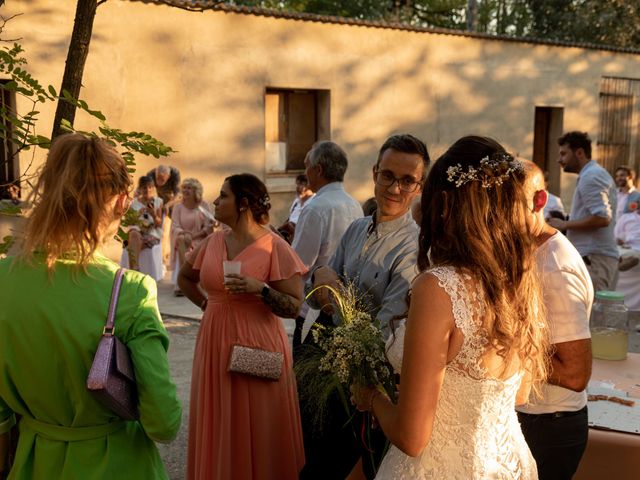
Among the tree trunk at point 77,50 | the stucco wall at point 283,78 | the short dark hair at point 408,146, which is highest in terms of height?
the stucco wall at point 283,78

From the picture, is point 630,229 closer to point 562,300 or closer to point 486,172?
point 562,300

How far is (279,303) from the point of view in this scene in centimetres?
391

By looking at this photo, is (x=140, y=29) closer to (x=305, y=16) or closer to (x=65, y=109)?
(x=305, y=16)

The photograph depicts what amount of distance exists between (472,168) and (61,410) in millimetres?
1394

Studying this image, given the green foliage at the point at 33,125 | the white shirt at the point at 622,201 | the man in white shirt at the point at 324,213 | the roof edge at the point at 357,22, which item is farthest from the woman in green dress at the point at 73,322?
the white shirt at the point at 622,201

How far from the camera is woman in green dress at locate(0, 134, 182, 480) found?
2186mm

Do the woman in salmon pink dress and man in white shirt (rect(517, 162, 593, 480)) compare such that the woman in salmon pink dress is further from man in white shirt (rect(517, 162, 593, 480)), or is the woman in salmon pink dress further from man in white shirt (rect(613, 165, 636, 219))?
man in white shirt (rect(613, 165, 636, 219))

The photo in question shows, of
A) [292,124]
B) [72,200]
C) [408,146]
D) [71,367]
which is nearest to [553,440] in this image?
[408,146]

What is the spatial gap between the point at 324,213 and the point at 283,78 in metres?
9.75

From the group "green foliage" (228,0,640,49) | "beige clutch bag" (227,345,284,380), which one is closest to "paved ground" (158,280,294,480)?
"beige clutch bag" (227,345,284,380)

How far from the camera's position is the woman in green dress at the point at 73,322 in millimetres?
2186

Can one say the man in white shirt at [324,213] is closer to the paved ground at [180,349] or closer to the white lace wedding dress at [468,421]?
the paved ground at [180,349]

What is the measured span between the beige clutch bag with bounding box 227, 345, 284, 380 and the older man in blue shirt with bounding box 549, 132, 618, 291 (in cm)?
413

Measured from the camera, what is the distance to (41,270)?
7.25ft
